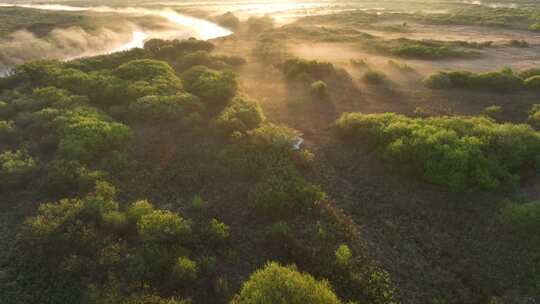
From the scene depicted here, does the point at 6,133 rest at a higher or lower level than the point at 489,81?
lower

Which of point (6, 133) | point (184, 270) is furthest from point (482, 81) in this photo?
point (6, 133)

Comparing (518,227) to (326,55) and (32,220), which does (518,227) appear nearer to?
(32,220)

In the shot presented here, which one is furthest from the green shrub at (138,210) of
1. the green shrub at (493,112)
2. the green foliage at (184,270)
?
the green shrub at (493,112)

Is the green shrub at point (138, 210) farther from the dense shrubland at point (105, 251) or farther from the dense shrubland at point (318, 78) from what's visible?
the dense shrubland at point (318, 78)

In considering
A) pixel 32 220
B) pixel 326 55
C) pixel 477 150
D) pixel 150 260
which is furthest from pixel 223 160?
pixel 326 55

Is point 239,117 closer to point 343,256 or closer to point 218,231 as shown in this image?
point 218,231

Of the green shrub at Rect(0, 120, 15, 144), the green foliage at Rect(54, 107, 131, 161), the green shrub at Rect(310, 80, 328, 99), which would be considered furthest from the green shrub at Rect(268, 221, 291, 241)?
the green shrub at Rect(310, 80, 328, 99)
